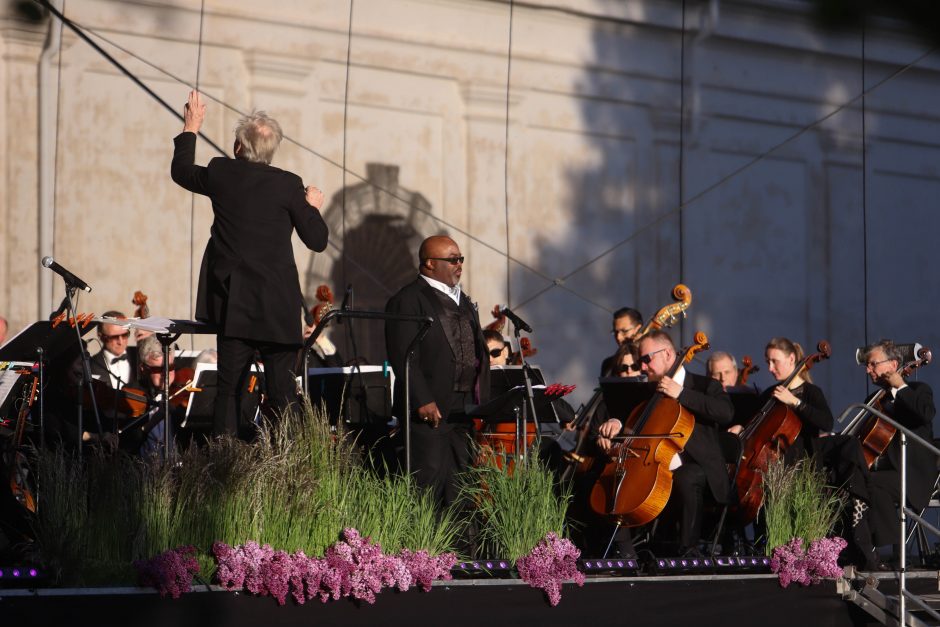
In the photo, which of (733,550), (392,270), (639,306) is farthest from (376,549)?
(639,306)

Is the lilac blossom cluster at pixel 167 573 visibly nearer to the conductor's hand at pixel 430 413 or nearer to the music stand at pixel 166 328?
the music stand at pixel 166 328

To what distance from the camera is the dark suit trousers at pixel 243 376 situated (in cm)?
545

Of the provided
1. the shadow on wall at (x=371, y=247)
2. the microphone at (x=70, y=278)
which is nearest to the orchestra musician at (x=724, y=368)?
the shadow on wall at (x=371, y=247)

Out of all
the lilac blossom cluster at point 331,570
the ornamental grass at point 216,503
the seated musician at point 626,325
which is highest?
the seated musician at point 626,325

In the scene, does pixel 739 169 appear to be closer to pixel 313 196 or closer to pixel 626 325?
pixel 626 325

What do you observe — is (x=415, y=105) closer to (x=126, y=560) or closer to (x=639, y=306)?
(x=639, y=306)

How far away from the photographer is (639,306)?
36.3 feet

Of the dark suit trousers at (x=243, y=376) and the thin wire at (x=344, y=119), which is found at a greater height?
the thin wire at (x=344, y=119)

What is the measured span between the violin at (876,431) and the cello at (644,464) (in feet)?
4.10

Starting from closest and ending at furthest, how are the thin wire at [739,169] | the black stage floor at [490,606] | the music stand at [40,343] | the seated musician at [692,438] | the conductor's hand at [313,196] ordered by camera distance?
the black stage floor at [490,606] → the conductor's hand at [313,196] → the music stand at [40,343] → the seated musician at [692,438] → the thin wire at [739,169]

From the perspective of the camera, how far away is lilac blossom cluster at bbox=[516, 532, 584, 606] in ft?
18.2

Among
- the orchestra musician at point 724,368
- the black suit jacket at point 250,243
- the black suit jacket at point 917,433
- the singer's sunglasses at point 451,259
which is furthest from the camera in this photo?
the orchestra musician at point 724,368

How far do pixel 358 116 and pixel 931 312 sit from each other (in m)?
5.49

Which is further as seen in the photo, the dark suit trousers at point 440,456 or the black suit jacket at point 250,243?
the dark suit trousers at point 440,456
